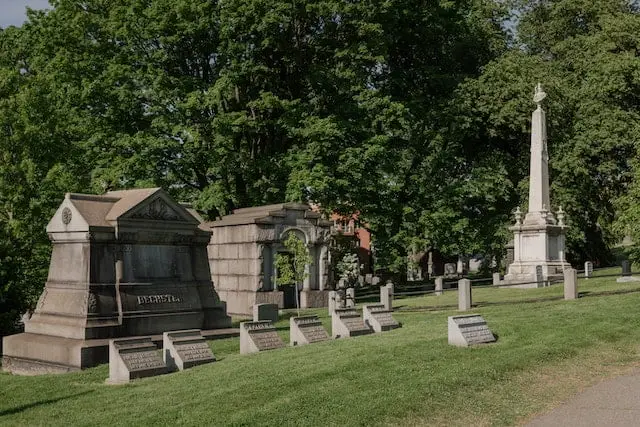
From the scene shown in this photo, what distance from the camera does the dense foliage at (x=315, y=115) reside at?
1125 inches

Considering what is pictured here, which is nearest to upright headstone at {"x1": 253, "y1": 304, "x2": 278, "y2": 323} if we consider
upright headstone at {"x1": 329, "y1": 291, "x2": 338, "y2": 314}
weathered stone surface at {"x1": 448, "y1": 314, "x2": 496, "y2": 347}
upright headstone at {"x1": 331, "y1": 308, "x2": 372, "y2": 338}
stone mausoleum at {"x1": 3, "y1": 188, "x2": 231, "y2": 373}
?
upright headstone at {"x1": 329, "y1": 291, "x2": 338, "y2": 314}

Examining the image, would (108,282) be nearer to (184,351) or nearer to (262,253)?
(184,351)

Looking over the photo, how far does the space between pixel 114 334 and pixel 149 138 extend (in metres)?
15.3

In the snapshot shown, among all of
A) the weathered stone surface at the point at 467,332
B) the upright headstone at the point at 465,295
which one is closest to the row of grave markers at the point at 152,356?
the weathered stone surface at the point at 467,332

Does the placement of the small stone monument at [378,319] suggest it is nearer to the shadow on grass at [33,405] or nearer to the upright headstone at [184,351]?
the upright headstone at [184,351]

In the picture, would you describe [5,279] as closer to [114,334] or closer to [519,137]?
[114,334]

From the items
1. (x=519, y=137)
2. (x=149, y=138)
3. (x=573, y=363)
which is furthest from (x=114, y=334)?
(x=519, y=137)

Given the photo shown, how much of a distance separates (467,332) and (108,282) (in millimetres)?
7754

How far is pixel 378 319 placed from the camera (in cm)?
1711

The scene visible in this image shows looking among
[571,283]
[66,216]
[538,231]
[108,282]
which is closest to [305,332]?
[108,282]

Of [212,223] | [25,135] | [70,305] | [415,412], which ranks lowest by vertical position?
[415,412]

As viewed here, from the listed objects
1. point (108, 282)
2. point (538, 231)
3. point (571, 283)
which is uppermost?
point (538, 231)

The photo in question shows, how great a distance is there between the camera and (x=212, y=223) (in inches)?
1202

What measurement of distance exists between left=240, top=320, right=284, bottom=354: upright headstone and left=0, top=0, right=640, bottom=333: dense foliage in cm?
906
